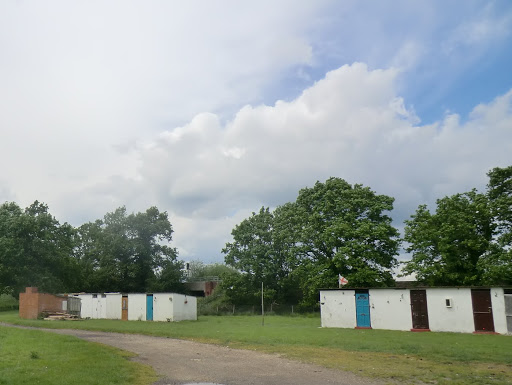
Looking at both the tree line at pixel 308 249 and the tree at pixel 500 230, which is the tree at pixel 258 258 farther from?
the tree at pixel 500 230

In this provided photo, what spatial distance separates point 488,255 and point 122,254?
148 feet

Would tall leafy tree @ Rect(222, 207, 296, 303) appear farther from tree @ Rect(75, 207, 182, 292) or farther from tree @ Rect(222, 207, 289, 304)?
tree @ Rect(75, 207, 182, 292)

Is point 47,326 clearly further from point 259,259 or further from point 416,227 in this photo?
point 416,227

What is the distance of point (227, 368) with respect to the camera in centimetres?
1299

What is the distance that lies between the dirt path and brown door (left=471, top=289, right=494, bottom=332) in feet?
50.3

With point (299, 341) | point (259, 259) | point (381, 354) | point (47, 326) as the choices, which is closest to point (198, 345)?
point (299, 341)

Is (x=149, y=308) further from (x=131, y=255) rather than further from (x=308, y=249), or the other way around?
(x=131, y=255)

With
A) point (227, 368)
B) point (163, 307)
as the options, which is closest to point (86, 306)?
point (163, 307)

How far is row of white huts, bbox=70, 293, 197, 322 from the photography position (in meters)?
37.4

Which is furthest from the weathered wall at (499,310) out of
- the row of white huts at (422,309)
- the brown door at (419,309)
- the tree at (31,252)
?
the tree at (31,252)

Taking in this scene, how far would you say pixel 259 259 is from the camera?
5284 cm

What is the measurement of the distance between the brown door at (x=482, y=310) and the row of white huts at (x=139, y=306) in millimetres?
22183

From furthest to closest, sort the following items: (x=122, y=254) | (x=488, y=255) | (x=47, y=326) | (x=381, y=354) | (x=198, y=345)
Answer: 1. (x=122, y=254)
2. (x=488, y=255)
3. (x=47, y=326)
4. (x=198, y=345)
5. (x=381, y=354)

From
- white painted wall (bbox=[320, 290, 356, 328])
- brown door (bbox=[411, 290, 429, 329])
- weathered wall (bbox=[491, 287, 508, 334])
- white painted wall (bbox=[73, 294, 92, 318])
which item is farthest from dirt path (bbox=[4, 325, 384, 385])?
white painted wall (bbox=[73, 294, 92, 318])
